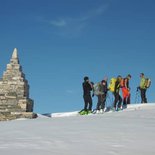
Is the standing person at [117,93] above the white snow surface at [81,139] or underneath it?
above

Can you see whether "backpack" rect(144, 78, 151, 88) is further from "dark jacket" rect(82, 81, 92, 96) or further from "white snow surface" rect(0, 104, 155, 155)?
"white snow surface" rect(0, 104, 155, 155)

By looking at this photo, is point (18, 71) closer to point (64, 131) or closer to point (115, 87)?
point (115, 87)

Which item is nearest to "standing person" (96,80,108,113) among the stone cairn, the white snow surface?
the white snow surface

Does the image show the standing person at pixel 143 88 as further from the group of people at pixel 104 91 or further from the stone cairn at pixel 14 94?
the stone cairn at pixel 14 94

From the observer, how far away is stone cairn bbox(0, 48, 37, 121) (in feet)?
105

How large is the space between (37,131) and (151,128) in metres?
2.72

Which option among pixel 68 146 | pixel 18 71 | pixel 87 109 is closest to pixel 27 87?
pixel 18 71

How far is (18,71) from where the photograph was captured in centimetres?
3459

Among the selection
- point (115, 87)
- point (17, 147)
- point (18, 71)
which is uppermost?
point (18, 71)

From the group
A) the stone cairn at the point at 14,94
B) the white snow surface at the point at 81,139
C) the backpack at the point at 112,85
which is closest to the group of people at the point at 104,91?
the backpack at the point at 112,85

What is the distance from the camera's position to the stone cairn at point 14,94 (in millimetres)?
31875

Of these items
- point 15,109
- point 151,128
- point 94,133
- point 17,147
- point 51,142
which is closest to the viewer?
point 17,147

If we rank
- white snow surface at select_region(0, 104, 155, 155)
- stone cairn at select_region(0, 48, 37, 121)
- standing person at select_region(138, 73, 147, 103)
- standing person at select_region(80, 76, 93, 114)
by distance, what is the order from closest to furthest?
white snow surface at select_region(0, 104, 155, 155) → standing person at select_region(80, 76, 93, 114) → standing person at select_region(138, 73, 147, 103) → stone cairn at select_region(0, 48, 37, 121)

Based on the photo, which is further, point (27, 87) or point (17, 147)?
point (27, 87)
